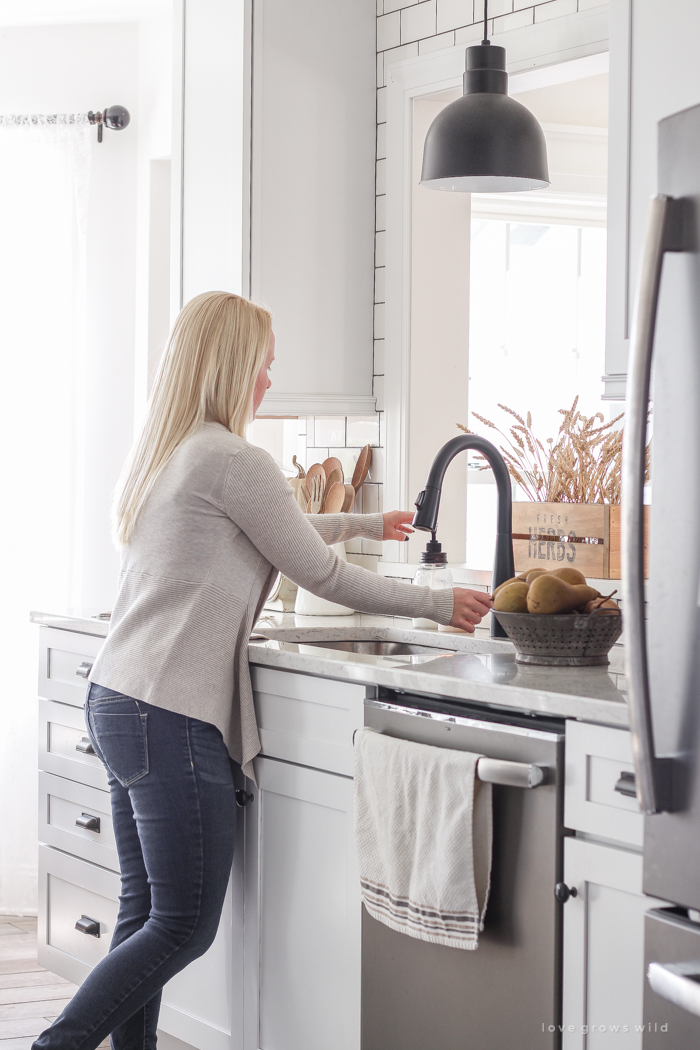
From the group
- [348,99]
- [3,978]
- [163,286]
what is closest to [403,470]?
[348,99]

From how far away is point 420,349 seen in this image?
296 cm

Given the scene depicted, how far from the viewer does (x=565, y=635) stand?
1861 mm

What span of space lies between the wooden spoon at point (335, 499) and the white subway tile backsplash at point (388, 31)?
1179 mm

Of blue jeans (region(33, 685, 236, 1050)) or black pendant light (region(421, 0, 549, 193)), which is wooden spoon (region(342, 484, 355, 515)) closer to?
black pendant light (region(421, 0, 549, 193))

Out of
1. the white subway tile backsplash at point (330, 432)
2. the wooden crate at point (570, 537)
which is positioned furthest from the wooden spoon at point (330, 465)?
the wooden crate at point (570, 537)

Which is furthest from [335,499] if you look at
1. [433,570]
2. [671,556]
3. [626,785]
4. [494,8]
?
[671,556]

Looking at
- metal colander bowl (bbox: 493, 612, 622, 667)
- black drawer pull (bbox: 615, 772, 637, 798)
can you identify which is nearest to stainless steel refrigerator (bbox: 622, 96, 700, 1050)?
black drawer pull (bbox: 615, 772, 637, 798)

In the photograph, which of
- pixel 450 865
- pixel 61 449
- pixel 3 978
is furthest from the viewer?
pixel 61 449

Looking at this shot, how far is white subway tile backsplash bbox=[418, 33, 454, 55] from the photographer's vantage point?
9.17 feet

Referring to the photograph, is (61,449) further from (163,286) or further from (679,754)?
(679,754)

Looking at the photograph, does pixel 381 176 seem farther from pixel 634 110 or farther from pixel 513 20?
pixel 634 110

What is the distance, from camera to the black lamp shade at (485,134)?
2.21 metres

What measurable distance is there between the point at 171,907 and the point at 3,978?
137cm

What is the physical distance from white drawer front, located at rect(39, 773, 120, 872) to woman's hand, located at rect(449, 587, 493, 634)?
1.01 metres
